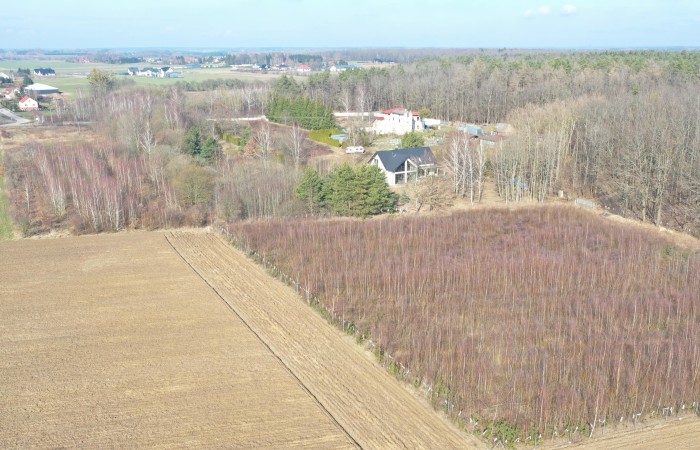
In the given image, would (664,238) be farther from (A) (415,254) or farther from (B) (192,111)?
(B) (192,111)

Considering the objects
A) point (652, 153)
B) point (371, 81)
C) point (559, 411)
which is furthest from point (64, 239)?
point (371, 81)

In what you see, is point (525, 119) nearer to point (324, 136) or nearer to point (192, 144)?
point (324, 136)

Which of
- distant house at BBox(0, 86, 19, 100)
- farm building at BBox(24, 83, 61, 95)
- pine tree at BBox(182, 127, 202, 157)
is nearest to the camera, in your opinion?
pine tree at BBox(182, 127, 202, 157)

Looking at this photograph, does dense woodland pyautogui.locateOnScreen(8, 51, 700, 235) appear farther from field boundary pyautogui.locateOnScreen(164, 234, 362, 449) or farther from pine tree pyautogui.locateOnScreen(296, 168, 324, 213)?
field boundary pyautogui.locateOnScreen(164, 234, 362, 449)

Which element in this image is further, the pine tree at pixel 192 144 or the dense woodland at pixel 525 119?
the pine tree at pixel 192 144

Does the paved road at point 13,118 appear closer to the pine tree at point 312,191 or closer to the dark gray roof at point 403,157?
the pine tree at point 312,191

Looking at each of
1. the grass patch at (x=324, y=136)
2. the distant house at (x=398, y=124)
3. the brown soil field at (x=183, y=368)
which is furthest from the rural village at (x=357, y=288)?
the distant house at (x=398, y=124)

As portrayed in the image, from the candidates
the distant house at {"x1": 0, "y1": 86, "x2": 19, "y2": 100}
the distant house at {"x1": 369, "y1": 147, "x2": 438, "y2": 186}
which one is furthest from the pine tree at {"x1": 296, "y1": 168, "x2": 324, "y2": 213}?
the distant house at {"x1": 0, "y1": 86, "x2": 19, "y2": 100}
